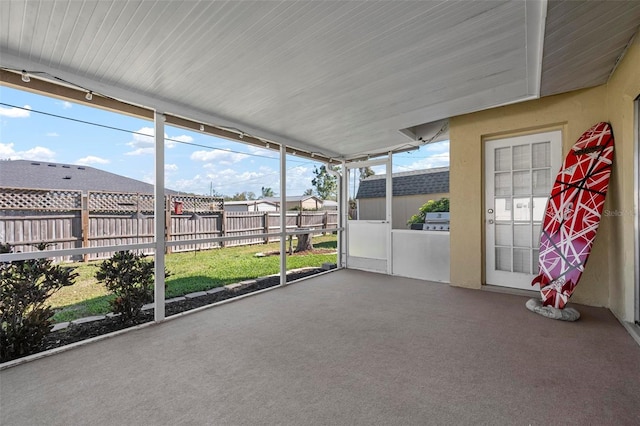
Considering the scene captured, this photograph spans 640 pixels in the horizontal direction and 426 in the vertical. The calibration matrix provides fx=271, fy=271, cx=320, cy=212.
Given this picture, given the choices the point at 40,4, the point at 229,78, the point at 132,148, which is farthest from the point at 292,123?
the point at 40,4

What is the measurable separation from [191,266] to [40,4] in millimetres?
4550

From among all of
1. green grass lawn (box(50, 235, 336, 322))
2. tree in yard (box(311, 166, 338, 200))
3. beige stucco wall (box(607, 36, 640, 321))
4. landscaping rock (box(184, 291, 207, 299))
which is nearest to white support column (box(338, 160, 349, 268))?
green grass lawn (box(50, 235, 336, 322))

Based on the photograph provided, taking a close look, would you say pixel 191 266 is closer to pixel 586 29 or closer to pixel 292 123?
pixel 292 123

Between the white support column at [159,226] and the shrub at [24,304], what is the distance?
0.83 metres

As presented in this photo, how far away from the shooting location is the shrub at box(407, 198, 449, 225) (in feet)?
16.4

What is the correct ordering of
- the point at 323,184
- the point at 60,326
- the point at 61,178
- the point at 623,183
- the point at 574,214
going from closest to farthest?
the point at 623,183 → the point at 60,326 → the point at 574,214 → the point at 61,178 → the point at 323,184

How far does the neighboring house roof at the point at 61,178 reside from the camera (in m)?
2.89

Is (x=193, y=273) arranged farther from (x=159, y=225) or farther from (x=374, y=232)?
(x=374, y=232)

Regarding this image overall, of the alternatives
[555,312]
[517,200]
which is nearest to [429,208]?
[517,200]

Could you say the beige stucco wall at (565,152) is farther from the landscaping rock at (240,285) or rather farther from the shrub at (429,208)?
the landscaping rock at (240,285)

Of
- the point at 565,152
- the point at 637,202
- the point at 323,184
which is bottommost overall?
the point at 637,202

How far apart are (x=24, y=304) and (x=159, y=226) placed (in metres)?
1.23

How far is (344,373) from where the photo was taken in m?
1.95

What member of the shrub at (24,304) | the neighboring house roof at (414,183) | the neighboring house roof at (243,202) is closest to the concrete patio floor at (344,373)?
the shrub at (24,304)
